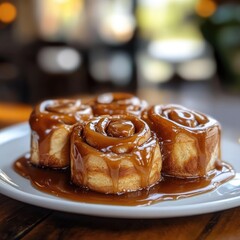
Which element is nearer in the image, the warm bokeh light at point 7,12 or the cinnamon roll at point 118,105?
the cinnamon roll at point 118,105

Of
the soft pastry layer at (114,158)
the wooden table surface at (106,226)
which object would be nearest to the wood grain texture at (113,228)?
the wooden table surface at (106,226)

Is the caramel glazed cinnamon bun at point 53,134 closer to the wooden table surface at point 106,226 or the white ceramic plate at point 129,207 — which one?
the white ceramic plate at point 129,207

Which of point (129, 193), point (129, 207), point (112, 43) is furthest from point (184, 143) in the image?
point (112, 43)

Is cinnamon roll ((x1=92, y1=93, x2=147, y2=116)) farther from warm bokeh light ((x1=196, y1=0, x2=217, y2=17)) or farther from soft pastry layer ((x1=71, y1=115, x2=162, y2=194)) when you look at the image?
warm bokeh light ((x1=196, y1=0, x2=217, y2=17))

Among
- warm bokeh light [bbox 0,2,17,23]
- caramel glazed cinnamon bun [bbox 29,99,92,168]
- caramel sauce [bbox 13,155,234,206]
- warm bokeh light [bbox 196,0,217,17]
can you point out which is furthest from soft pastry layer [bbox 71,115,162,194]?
warm bokeh light [bbox 196,0,217,17]

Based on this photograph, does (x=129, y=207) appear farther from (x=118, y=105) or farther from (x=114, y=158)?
(x=118, y=105)

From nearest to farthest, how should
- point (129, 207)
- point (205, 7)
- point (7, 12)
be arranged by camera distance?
point (129, 207) → point (7, 12) → point (205, 7)

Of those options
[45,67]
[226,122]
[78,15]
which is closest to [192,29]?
[78,15]
